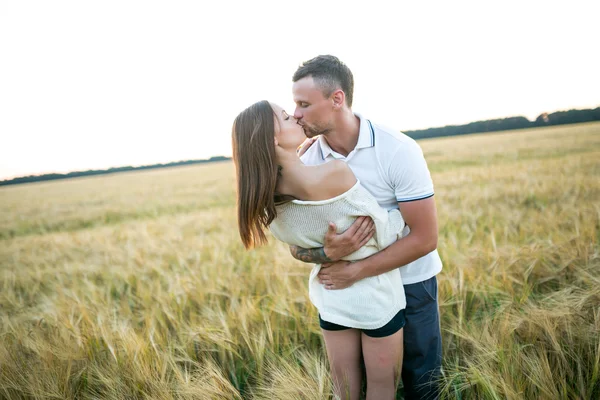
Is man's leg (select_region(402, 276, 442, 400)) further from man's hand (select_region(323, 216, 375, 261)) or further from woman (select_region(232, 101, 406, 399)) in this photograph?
man's hand (select_region(323, 216, 375, 261))

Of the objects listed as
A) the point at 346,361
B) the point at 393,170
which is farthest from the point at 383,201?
the point at 346,361

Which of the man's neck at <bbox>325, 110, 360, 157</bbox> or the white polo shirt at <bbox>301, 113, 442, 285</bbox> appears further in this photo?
the man's neck at <bbox>325, 110, 360, 157</bbox>

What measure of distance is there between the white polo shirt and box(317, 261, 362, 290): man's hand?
32 centimetres

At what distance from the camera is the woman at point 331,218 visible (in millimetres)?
1398

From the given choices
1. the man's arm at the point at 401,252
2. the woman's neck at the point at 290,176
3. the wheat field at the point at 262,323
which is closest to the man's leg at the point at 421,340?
the wheat field at the point at 262,323

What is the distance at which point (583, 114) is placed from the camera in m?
46.0

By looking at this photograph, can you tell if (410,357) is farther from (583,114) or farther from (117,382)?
(583,114)

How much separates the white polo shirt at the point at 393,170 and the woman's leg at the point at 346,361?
37cm

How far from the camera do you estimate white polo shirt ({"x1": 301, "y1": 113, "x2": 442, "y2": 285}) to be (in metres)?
1.51

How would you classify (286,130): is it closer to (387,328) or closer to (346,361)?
(387,328)

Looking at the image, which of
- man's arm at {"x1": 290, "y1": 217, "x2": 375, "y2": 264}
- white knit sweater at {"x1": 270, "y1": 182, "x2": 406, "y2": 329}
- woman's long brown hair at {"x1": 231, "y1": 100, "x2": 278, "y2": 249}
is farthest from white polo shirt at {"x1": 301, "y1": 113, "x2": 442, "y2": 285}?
woman's long brown hair at {"x1": 231, "y1": 100, "x2": 278, "y2": 249}

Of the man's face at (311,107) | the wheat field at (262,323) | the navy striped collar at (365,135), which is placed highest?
the man's face at (311,107)

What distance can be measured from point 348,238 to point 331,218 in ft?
0.34

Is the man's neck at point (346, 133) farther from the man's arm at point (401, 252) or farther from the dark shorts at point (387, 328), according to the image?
the dark shorts at point (387, 328)
